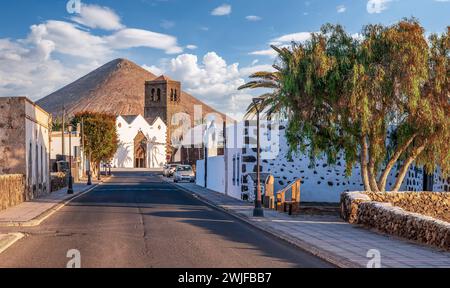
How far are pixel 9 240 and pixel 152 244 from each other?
4.15 meters

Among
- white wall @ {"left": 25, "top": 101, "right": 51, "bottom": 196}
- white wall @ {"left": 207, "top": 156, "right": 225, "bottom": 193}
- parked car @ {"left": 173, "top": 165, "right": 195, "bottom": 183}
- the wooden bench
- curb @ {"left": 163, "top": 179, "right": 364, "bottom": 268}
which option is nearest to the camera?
curb @ {"left": 163, "top": 179, "right": 364, "bottom": 268}

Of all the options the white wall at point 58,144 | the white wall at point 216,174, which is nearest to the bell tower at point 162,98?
the white wall at point 58,144

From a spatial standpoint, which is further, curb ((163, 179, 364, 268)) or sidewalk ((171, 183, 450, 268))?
sidewalk ((171, 183, 450, 268))

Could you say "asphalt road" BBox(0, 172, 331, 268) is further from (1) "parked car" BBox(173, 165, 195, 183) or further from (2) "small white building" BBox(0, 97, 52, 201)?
(1) "parked car" BBox(173, 165, 195, 183)

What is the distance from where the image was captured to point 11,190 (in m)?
29.5

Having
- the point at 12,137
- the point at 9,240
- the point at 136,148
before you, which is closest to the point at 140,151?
the point at 136,148

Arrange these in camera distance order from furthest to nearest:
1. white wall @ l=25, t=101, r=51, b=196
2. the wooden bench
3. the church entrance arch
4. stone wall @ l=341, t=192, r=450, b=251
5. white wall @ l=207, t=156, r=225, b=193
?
1. the church entrance arch
2. white wall @ l=207, t=156, r=225, b=193
3. white wall @ l=25, t=101, r=51, b=196
4. the wooden bench
5. stone wall @ l=341, t=192, r=450, b=251

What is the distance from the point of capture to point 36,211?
26672mm

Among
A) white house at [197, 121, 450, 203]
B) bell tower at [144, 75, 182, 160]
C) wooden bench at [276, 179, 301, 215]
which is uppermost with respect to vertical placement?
bell tower at [144, 75, 182, 160]

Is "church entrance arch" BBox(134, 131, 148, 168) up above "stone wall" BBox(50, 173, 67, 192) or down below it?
above

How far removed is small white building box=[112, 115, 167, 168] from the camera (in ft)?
449

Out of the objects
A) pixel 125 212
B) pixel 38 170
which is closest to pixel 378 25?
pixel 125 212

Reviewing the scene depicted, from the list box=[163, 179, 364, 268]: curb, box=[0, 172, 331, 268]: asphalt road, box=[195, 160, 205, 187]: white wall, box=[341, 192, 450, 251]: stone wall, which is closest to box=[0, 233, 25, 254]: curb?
box=[0, 172, 331, 268]: asphalt road

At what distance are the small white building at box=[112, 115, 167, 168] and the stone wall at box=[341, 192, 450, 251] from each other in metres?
115
